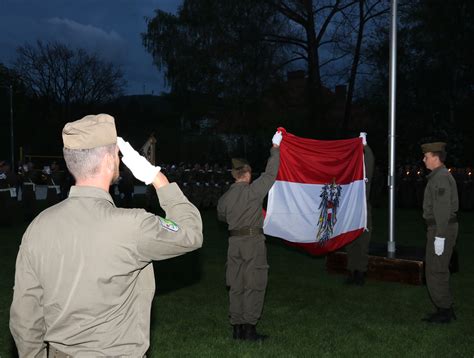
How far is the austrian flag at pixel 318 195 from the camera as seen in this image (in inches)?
332

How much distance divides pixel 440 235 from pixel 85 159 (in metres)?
5.47

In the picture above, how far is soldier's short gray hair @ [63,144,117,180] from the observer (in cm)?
228

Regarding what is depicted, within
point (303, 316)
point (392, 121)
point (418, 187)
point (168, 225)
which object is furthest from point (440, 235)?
point (418, 187)

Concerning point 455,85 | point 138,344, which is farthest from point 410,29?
point 138,344

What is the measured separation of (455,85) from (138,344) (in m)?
30.3

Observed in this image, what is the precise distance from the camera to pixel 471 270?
9.88m

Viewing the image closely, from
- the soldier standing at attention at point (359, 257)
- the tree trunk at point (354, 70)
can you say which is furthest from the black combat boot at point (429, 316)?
the tree trunk at point (354, 70)

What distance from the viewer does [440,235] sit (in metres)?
6.76

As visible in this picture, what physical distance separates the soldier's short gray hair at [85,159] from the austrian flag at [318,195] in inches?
237

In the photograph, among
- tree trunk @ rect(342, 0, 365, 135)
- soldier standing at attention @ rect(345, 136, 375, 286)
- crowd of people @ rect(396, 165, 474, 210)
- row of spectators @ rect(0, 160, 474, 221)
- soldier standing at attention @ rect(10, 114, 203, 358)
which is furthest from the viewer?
tree trunk @ rect(342, 0, 365, 135)

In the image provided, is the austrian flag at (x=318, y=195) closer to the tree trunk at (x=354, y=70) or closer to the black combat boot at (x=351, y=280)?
the black combat boot at (x=351, y=280)

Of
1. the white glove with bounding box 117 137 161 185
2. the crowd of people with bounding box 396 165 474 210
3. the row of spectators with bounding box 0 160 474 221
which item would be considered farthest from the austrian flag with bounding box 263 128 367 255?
the crowd of people with bounding box 396 165 474 210

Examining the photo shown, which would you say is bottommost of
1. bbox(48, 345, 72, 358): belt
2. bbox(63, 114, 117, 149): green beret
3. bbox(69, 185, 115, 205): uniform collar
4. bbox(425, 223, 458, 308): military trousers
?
bbox(425, 223, 458, 308): military trousers

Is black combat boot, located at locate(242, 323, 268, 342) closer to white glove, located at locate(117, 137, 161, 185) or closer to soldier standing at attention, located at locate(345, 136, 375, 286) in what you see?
soldier standing at attention, located at locate(345, 136, 375, 286)
